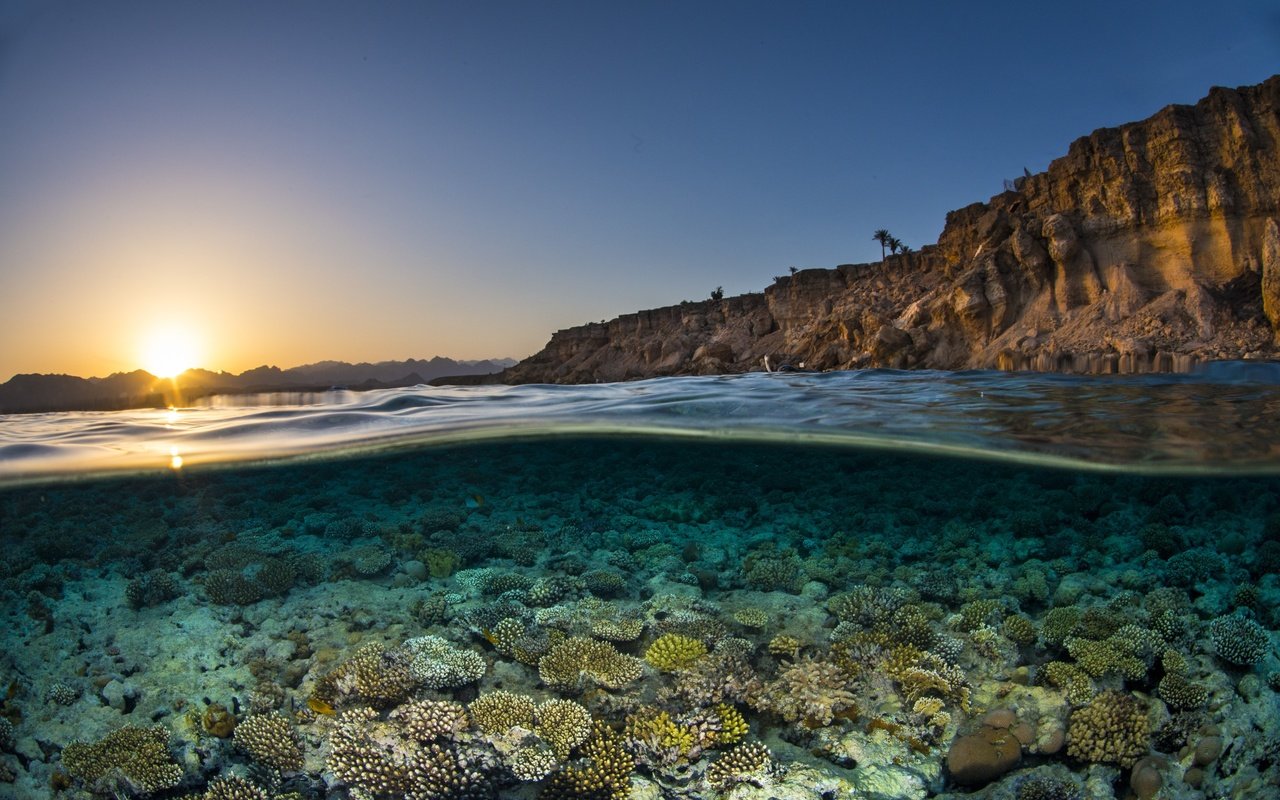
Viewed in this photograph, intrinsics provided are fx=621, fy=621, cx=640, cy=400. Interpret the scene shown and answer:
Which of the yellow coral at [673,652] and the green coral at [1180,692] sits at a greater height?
the yellow coral at [673,652]

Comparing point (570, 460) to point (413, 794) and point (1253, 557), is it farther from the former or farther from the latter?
point (1253, 557)

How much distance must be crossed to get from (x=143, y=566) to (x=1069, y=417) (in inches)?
478

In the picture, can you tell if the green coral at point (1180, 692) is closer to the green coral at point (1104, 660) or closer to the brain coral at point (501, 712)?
the green coral at point (1104, 660)

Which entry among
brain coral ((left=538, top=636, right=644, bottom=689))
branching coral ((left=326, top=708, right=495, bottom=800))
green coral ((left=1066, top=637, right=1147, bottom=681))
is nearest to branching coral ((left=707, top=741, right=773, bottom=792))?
brain coral ((left=538, top=636, right=644, bottom=689))

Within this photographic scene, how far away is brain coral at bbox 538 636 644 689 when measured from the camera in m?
5.15

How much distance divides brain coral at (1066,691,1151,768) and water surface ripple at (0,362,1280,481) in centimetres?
431

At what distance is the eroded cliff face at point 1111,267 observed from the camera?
2614cm

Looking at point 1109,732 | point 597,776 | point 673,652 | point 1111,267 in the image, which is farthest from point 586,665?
point 1111,267

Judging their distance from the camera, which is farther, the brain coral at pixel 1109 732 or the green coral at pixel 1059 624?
the green coral at pixel 1059 624

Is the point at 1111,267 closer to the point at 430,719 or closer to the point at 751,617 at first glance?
the point at 751,617

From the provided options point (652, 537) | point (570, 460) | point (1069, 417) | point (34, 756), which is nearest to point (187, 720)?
point (34, 756)

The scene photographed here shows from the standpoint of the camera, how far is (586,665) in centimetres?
525

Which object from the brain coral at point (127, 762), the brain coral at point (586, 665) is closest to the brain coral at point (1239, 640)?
the brain coral at point (586, 665)

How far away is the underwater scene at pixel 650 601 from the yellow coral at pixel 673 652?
33 millimetres
